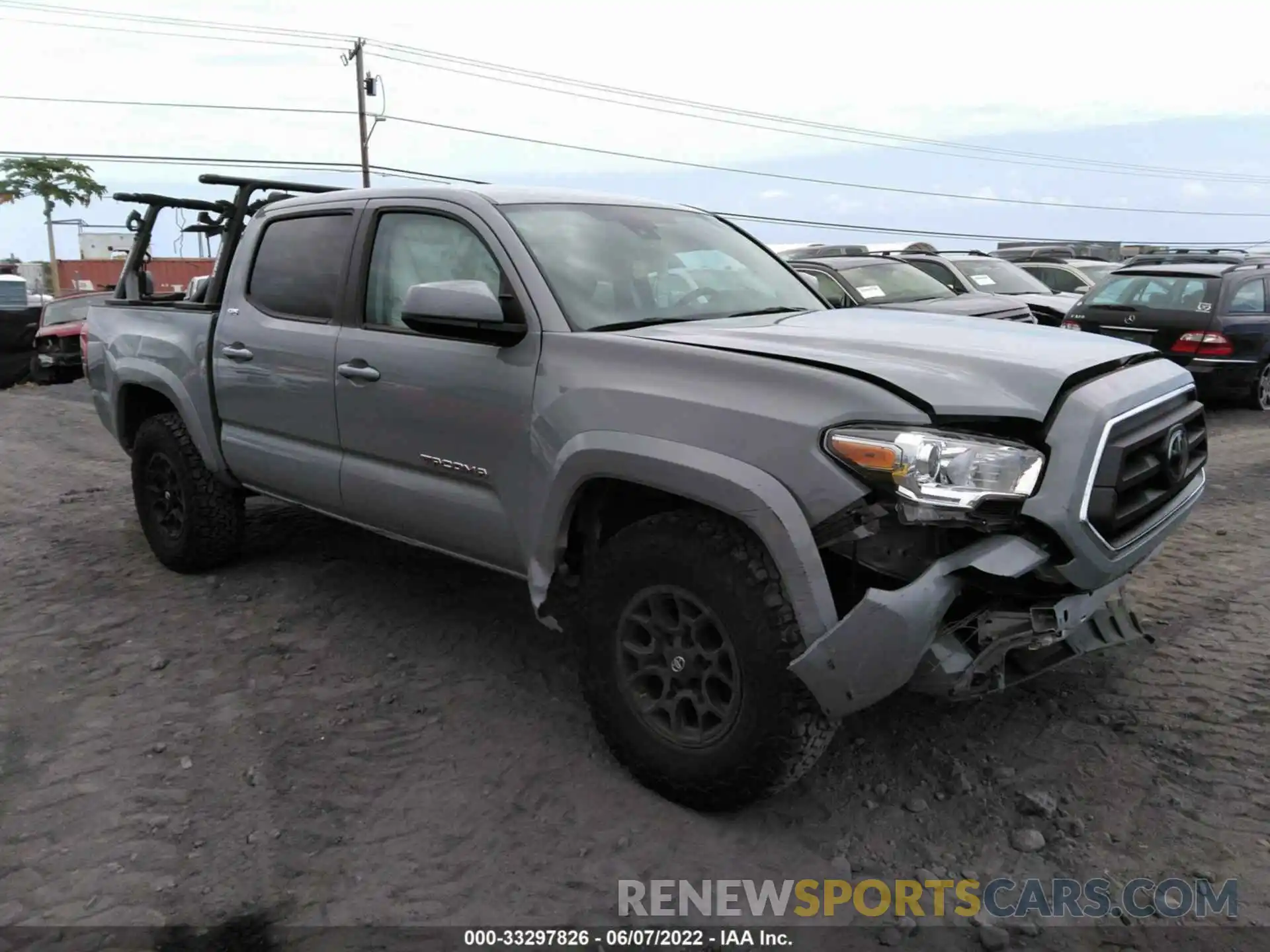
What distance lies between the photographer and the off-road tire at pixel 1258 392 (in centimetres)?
1008

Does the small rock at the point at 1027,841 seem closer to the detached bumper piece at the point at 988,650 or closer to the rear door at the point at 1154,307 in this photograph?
the detached bumper piece at the point at 988,650

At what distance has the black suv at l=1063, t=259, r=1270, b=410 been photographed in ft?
32.3

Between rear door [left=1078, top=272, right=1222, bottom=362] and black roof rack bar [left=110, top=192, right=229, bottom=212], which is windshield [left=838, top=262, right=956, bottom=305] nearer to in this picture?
rear door [left=1078, top=272, right=1222, bottom=362]

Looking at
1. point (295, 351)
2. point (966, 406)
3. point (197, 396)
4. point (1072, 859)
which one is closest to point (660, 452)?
point (966, 406)

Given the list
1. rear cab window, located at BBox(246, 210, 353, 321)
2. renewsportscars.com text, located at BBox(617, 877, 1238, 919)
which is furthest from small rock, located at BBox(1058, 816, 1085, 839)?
rear cab window, located at BBox(246, 210, 353, 321)

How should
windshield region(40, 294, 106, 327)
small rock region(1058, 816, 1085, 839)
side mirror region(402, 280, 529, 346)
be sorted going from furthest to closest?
windshield region(40, 294, 106, 327)
side mirror region(402, 280, 529, 346)
small rock region(1058, 816, 1085, 839)

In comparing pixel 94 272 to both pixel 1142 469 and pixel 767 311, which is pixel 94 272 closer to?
pixel 767 311

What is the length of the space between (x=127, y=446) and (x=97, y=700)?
2213mm

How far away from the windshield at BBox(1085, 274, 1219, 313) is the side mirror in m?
8.95

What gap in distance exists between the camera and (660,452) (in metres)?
2.87

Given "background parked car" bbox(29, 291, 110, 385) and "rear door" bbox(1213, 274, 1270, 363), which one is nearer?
"rear door" bbox(1213, 274, 1270, 363)

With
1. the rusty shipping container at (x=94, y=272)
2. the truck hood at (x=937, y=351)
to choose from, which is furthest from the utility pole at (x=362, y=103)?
the truck hood at (x=937, y=351)

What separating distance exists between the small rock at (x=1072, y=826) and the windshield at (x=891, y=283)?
721 cm

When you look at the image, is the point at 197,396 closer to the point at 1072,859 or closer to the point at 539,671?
the point at 539,671
